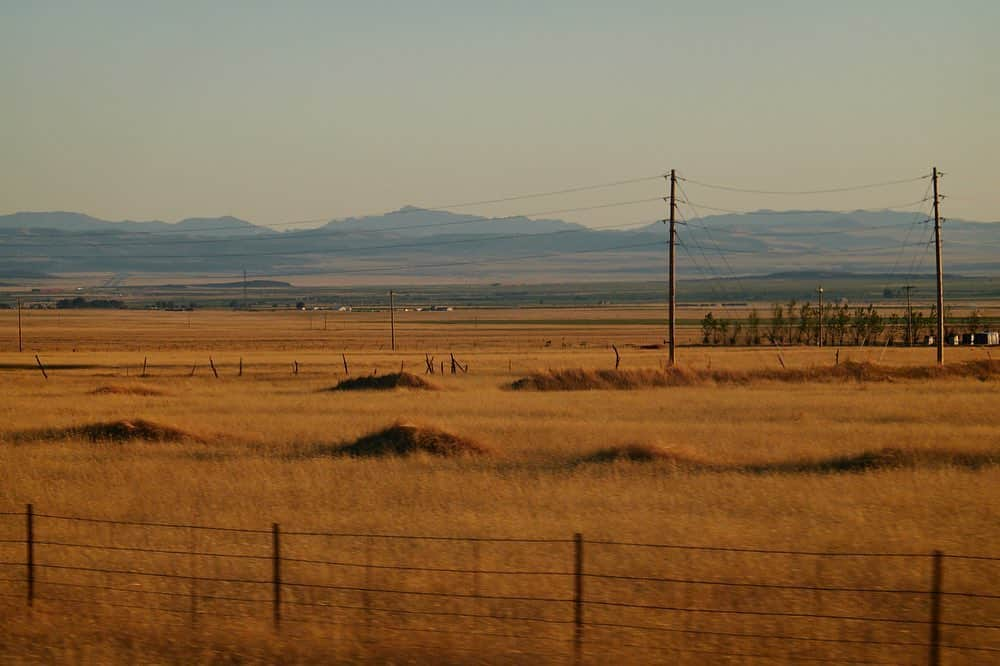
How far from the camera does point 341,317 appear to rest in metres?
177

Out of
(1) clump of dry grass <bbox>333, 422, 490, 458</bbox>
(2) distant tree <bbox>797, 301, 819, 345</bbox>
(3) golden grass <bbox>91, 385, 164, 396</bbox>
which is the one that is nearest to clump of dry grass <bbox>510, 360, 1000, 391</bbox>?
(3) golden grass <bbox>91, 385, 164, 396</bbox>

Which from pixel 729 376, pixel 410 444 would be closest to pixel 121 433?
pixel 410 444

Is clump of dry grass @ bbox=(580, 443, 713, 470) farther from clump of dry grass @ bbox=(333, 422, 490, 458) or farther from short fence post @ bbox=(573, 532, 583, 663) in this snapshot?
short fence post @ bbox=(573, 532, 583, 663)

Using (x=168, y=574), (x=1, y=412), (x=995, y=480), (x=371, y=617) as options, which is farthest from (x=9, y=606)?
(x=1, y=412)

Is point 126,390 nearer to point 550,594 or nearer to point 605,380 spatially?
point 605,380

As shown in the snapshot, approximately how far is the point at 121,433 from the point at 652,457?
48.3 ft

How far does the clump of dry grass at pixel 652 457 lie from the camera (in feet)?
85.6

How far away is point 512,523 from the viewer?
19000mm

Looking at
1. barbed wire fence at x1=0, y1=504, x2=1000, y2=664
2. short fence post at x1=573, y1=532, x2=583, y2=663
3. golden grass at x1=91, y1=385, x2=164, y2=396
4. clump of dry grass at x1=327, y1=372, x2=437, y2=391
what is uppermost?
short fence post at x1=573, y1=532, x2=583, y2=663

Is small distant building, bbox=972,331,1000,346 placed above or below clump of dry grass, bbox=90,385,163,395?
above

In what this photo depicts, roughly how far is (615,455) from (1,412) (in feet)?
75.5

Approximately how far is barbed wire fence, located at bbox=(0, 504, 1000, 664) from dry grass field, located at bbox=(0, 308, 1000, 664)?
5cm

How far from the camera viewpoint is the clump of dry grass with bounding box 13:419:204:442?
103 feet

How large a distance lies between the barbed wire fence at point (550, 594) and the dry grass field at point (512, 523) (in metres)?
0.05
